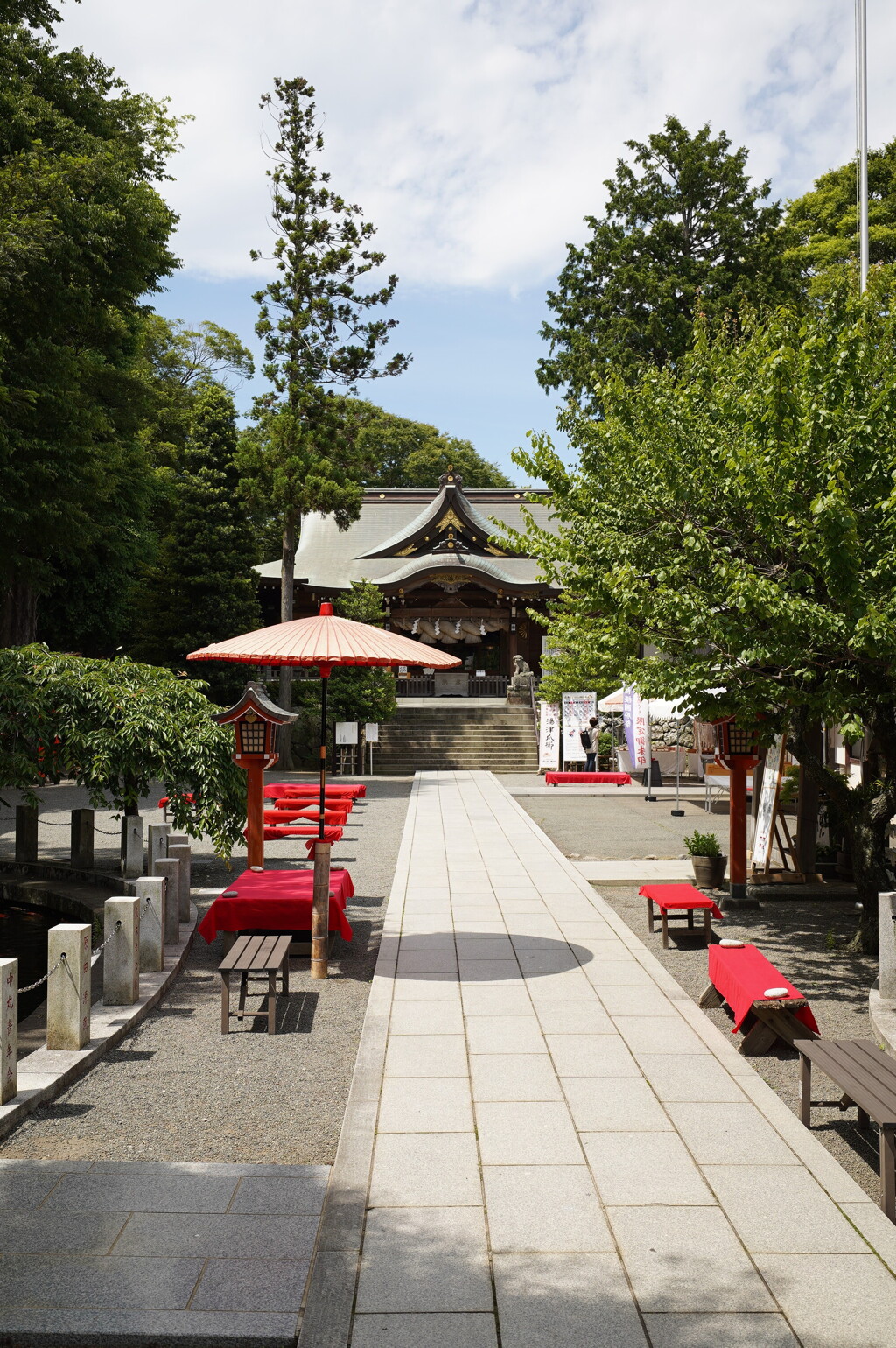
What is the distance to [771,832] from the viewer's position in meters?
11.5

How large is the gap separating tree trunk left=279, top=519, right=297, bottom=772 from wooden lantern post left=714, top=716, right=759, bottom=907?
16.7m

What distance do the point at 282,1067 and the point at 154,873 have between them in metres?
3.55

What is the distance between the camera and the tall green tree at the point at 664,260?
25.7 meters

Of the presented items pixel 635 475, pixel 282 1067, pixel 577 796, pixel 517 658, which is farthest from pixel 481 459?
pixel 282 1067

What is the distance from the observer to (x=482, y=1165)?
4508mm

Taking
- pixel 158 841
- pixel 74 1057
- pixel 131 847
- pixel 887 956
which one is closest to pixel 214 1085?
pixel 74 1057

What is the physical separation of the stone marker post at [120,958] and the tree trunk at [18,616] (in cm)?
1817

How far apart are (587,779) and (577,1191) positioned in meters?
19.5

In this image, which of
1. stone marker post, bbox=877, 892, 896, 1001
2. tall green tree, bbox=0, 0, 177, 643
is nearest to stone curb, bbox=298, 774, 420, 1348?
stone marker post, bbox=877, 892, 896, 1001

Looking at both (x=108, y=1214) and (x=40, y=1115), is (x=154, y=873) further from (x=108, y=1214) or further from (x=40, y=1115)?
(x=108, y=1214)

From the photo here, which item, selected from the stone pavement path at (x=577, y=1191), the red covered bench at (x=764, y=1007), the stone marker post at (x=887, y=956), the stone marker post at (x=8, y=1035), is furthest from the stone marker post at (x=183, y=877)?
the stone marker post at (x=887, y=956)

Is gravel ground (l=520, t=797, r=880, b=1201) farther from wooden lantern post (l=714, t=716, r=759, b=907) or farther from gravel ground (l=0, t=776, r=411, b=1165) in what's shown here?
gravel ground (l=0, t=776, r=411, b=1165)

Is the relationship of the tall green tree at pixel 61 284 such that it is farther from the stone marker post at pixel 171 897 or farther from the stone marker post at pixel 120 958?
the stone marker post at pixel 120 958

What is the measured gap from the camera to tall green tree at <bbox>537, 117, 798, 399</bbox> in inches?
1011
